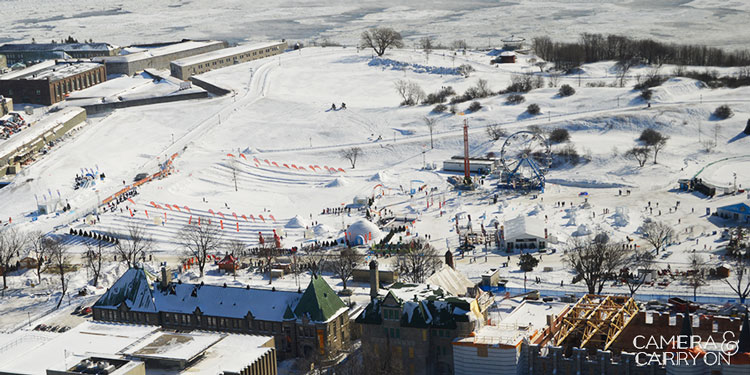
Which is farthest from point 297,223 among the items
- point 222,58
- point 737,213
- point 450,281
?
point 222,58

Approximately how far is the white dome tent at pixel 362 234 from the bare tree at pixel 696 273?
26058 mm

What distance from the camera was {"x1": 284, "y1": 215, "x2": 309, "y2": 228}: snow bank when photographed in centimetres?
9469

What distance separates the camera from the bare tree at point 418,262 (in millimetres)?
77562

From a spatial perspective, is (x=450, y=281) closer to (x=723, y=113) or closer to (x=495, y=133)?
(x=495, y=133)

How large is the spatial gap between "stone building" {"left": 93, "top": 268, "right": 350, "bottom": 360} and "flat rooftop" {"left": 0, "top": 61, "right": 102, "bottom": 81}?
86.2 metres

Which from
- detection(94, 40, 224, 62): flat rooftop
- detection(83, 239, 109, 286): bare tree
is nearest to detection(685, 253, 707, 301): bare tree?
detection(83, 239, 109, 286): bare tree

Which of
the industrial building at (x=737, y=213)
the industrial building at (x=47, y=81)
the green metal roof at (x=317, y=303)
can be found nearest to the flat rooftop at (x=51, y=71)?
the industrial building at (x=47, y=81)

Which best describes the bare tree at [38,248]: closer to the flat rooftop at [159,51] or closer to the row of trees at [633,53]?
the flat rooftop at [159,51]

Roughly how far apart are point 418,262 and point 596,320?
2273 cm

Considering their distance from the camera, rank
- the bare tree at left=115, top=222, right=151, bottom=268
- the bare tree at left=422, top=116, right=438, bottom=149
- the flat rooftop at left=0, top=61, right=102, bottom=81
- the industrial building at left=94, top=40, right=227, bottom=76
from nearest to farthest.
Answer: the bare tree at left=115, top=222, right=151, bottom=268 → the bare tree at left=422, top=116, right=438, bottom=149 → the flat rooftop at left=0, top=61, right=102, bottom=81 → the industrial building at left=94, top=40, right=227, bottom=76

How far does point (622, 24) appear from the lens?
19712 centimetres

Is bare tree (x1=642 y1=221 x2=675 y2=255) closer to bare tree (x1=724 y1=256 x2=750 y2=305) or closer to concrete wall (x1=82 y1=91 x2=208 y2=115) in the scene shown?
bare tree (x1=724 y1=256 x2=750 y2=305)

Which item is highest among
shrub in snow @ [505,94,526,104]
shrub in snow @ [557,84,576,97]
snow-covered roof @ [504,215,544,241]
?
shrub in snow @ [557,84,576,97]

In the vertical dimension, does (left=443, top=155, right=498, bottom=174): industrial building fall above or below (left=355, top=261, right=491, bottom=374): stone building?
below
